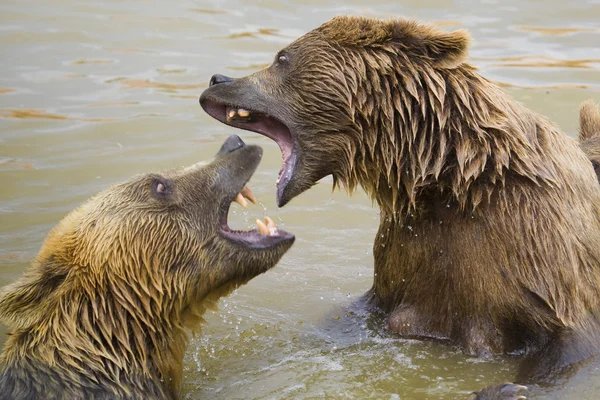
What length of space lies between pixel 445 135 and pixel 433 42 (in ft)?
1.87

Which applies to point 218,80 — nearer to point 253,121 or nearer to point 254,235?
point 253,121

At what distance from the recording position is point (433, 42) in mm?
5914

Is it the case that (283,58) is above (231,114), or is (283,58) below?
above

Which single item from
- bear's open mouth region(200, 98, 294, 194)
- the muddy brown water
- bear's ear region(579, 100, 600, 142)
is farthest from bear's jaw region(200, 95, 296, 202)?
bear's ear region(579, 100, 600, 142)

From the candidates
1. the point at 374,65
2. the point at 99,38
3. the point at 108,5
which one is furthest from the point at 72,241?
the point at 108,5

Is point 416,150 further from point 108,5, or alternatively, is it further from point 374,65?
point 108,5

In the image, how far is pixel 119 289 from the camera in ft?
17.9

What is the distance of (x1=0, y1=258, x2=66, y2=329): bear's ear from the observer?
527 centimetres

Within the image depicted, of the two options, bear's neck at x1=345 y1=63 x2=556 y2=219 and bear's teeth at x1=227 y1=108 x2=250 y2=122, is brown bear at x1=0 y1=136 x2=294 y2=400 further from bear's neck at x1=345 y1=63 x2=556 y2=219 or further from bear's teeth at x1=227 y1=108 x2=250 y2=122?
bear's neck at x1=345 y1=63 x2=556 y2=219

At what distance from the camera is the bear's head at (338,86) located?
593 centimetres

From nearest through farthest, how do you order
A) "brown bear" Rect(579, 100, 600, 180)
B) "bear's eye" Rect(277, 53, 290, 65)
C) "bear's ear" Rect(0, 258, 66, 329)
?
"bear's ear" Rect(0, 258, 66, 329)
"bear's eye" Rect(277, 53, 290, 65)
"brown bear" Rect(579, 100, 600, 180)

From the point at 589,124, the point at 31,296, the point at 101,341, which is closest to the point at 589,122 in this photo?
the point at 589,124

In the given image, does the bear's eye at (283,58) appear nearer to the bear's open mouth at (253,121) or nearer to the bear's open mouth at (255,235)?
the bear's open mouth at (253,121)

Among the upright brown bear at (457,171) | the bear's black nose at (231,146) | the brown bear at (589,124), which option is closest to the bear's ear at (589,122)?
the brown bear at (589,124)
